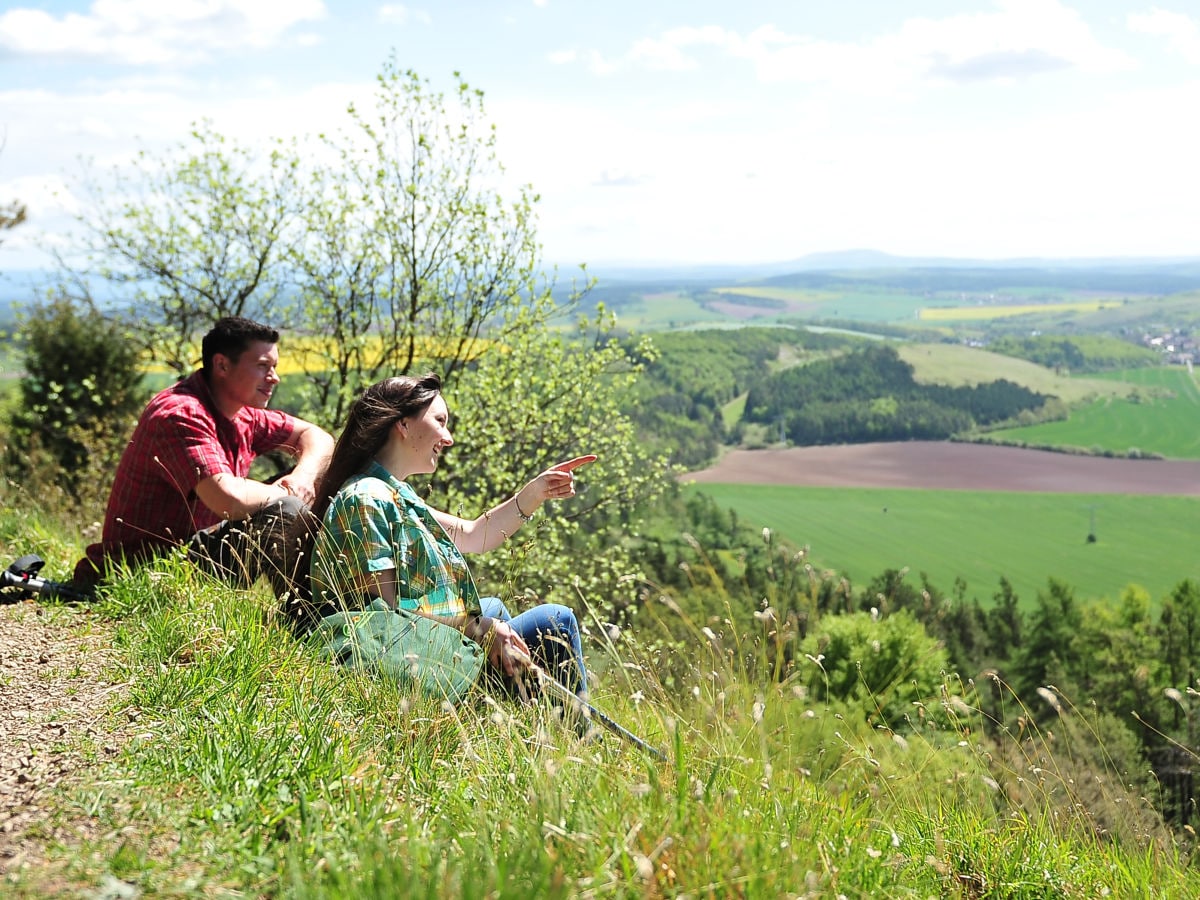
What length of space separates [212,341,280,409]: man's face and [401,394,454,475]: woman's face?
1.39 metres

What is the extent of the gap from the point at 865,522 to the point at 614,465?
259 ft

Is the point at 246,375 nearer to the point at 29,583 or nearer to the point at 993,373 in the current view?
the point at 29,583

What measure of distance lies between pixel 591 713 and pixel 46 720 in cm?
183

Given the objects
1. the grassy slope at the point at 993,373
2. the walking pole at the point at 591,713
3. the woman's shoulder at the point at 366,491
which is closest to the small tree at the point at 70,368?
the woman's shoulder at the point at 366,491

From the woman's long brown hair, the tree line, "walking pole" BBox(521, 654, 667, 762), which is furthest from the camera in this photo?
the tree line

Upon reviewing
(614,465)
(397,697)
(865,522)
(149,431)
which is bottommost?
(865,522)

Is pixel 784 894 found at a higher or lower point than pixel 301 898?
lower

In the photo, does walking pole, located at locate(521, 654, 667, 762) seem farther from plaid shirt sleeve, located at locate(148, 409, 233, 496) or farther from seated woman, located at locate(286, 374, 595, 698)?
plaid shirt sleeve, located at locate(148, 409, 233, 496)

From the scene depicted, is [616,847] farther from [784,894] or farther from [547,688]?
[547,688]

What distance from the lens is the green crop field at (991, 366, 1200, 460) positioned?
122125 millimetres

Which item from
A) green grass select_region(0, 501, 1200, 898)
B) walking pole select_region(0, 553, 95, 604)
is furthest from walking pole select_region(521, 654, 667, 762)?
walking pole select_region(0, 553, 95, 604)

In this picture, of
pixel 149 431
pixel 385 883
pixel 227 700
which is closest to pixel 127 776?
pixel 227 700

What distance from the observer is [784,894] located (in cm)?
230

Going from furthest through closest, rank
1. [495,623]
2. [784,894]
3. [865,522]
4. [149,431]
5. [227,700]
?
1. [865,522]
2. [149,431]
3. [495,623]
4. [227,700]
5. [784,894]
